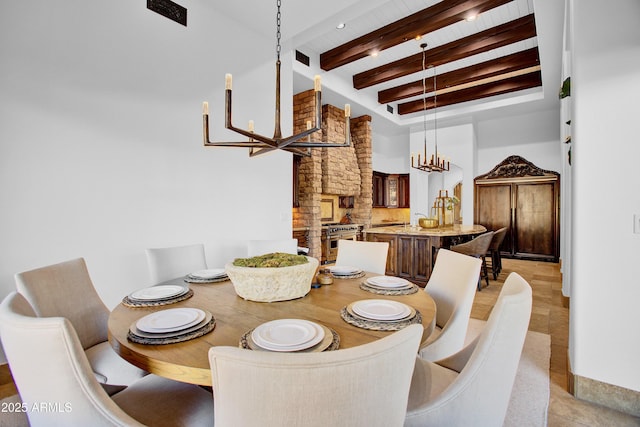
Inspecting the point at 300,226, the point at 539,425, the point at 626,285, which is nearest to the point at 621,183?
the point at 626,285

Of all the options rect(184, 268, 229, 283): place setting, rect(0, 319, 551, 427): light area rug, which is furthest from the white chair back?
rect(0, 319, 551, 427): light area rug

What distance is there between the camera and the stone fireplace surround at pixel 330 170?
546 cm

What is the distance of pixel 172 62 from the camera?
2689 millimetres

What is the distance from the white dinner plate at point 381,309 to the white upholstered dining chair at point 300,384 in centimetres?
57

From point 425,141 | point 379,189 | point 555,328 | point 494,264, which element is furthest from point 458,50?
point 379,189

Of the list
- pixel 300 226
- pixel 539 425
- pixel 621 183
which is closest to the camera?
pixel 539 425

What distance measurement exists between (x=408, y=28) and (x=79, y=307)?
13.7 ft

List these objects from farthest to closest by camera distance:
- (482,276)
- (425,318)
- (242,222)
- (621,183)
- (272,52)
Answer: (482,276), (272,52), (242,222), (621,183), (425,318)

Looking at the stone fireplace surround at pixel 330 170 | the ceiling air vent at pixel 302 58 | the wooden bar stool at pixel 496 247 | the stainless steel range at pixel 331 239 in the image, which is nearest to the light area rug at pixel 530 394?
the wooden bar stool at pixel 496 247

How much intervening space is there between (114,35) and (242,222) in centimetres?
189

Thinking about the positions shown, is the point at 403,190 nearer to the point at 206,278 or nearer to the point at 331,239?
the point at 331,239

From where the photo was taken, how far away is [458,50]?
4258 millimetres

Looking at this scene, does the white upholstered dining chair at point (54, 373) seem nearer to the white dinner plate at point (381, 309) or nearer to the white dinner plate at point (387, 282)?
the white dinner plate at point (381, 309)

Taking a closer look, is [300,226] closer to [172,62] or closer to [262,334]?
[172,62]
